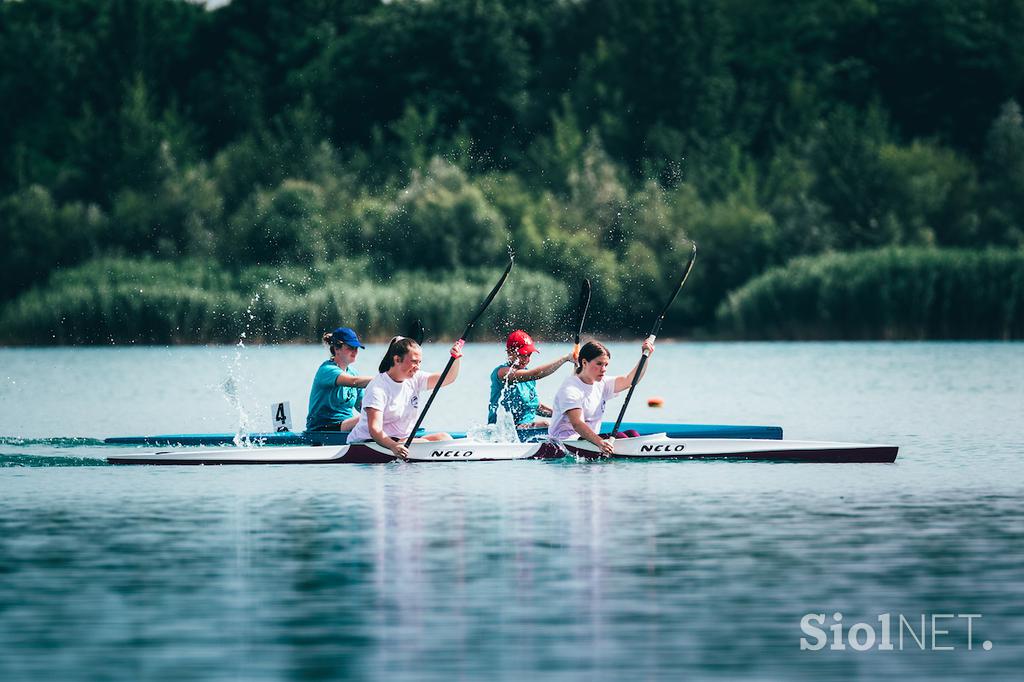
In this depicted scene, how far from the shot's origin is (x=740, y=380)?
40781mm

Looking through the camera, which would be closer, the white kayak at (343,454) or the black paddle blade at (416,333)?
the white kayak at (343,454)

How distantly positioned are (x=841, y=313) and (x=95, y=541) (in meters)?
40.4

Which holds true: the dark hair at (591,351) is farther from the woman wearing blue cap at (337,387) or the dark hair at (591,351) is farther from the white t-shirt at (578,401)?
the woman wearing blue cap at (337,387)

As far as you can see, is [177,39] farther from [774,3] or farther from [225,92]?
[774,3]

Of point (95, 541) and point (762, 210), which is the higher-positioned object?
point (762, 210)

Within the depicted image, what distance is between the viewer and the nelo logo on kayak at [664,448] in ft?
67.4

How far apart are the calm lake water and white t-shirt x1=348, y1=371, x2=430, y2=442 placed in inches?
19.4

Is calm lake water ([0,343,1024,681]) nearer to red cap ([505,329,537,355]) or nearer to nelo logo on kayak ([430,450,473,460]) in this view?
nelo logo on kayak ([430,450,473,460])

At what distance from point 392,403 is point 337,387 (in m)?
1.37

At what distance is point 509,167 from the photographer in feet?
246

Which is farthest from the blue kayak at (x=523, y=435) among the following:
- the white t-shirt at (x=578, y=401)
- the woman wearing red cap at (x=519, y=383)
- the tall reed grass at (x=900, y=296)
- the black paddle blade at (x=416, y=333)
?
the tall reed grass at (x=900, y=296)

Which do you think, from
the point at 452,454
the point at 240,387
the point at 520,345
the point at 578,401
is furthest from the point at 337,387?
A: the point at 240,387

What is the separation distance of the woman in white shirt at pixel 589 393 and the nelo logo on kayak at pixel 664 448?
0.46 meters

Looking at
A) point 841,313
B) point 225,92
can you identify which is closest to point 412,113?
point 225,92
